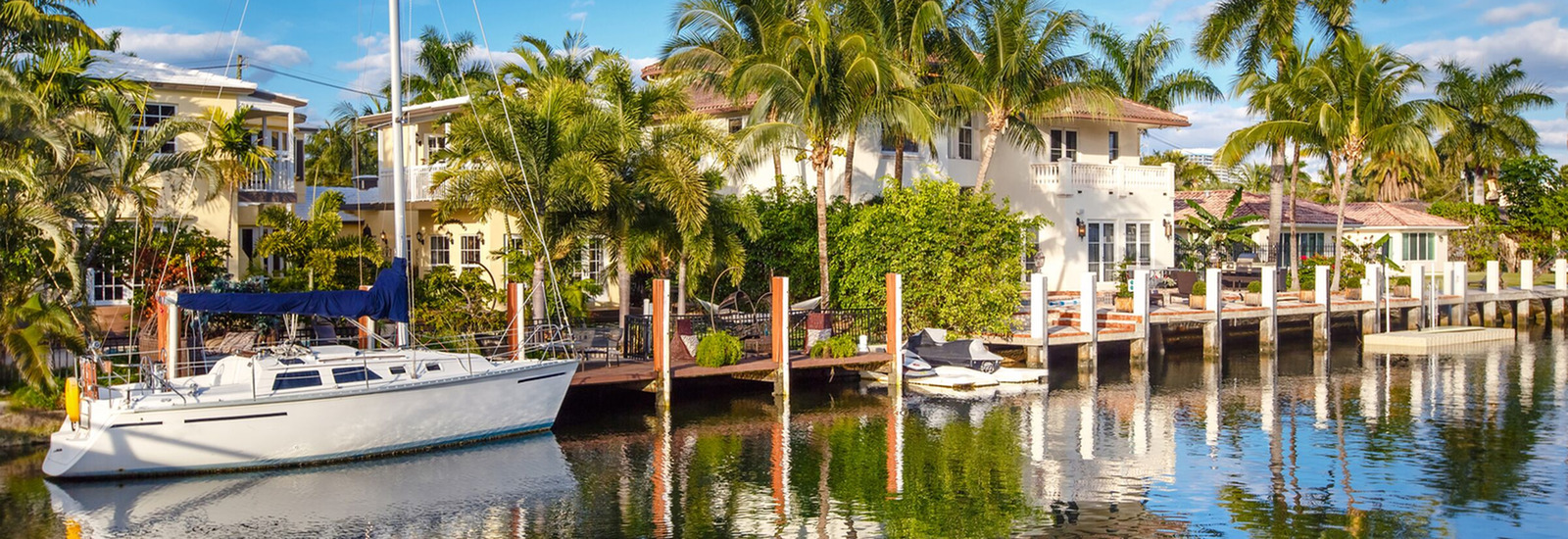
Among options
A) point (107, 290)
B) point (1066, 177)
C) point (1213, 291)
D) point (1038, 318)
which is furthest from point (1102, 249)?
point (107, 290)

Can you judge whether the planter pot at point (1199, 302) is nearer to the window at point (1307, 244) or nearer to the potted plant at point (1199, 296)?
the potted plant at point (1199, 296)

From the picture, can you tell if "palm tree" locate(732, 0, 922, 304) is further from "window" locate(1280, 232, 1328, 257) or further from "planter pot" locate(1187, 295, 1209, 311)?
"window" locate(1280, 232, 1328, 257)

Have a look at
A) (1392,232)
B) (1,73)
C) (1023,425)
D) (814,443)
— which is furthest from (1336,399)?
(1392,232)

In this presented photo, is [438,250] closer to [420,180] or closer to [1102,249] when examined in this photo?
[420,180]

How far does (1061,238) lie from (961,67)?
716cm

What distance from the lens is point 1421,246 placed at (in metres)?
53.8

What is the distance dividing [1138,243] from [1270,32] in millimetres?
8321

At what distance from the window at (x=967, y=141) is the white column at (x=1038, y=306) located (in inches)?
373

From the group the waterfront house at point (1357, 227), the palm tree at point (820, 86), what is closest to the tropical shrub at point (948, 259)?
the palm tree at point (820, 86)

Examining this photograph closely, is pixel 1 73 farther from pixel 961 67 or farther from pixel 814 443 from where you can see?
pixel 961 67

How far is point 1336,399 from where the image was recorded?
85.4 feet

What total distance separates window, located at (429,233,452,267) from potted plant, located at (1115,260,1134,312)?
57.0 feet

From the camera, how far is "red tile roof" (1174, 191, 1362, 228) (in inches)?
1923

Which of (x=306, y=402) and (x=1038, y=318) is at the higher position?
(x=1038, y=318)
